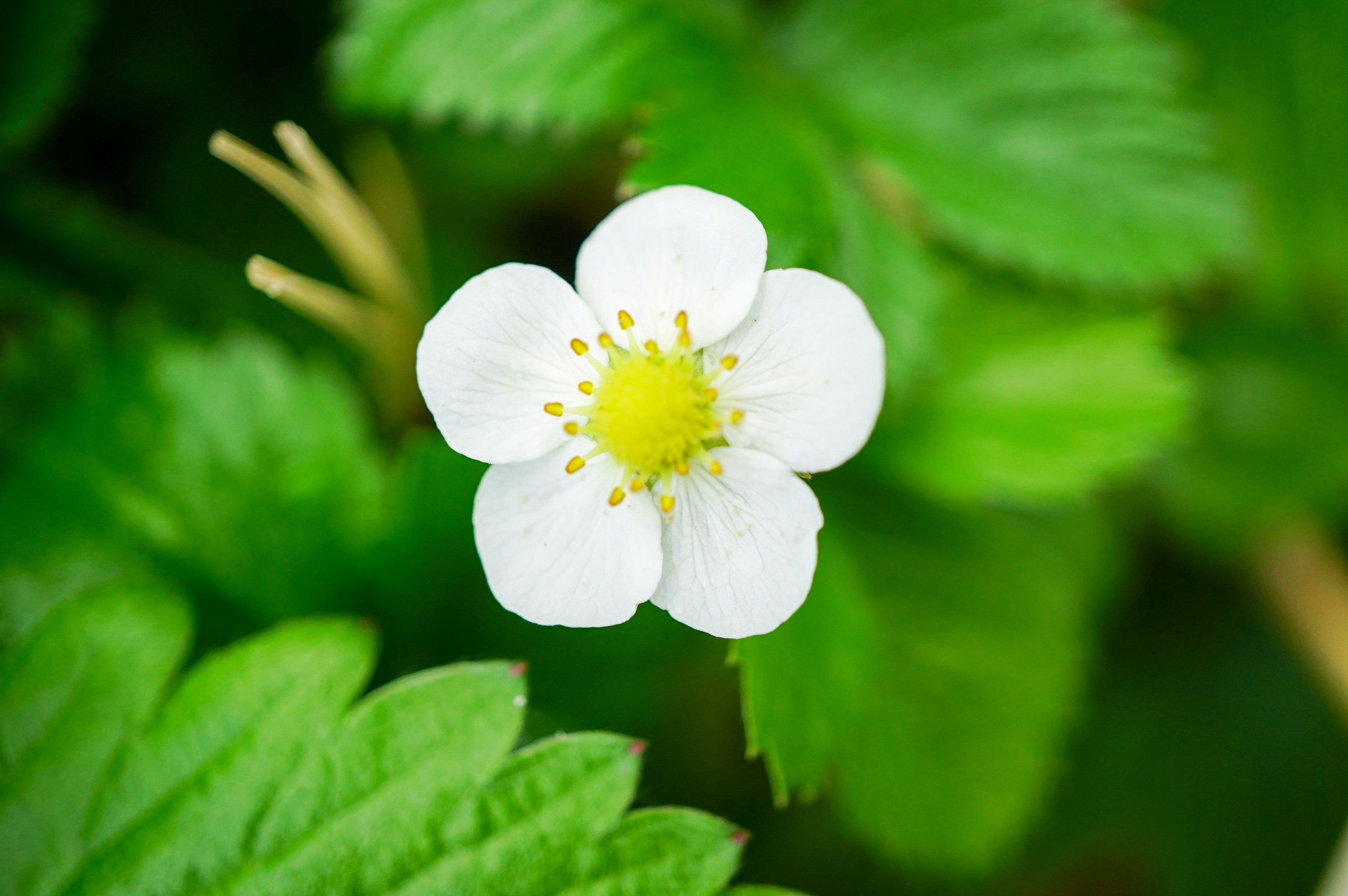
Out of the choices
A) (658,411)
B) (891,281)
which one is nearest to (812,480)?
(891,281)

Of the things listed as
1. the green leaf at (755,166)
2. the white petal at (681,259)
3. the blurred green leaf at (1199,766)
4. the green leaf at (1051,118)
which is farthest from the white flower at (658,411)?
the blurred green leaf at (1199,766)

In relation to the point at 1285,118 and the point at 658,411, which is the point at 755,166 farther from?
the point at 1285,118

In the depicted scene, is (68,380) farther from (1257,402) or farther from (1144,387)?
(1257,402)

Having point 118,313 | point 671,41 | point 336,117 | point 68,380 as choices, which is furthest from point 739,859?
point 336,117

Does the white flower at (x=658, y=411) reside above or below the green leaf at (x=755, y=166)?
below

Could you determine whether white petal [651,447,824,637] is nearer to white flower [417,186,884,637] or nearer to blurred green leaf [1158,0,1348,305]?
white flower [417,186,884,637]

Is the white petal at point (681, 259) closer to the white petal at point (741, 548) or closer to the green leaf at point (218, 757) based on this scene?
the white petal at point (741, 548)

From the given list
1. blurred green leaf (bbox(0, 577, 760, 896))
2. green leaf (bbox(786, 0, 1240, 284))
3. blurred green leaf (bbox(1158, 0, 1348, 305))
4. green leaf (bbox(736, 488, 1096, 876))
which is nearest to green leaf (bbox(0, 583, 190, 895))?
blurred green leaf (bbox(0, 577, 760, 896))
